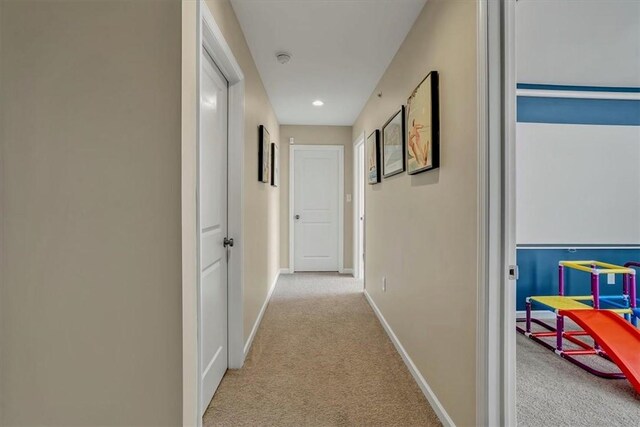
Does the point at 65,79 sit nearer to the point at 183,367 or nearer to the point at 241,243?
the point at 183,367

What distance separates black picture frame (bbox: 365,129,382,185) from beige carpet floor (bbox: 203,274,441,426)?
140 centimetres

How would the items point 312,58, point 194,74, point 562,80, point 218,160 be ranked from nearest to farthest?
point 194,74 → point 218,160 → point 312,58 → point 562,80

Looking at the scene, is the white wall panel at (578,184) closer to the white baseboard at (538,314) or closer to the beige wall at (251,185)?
the white baseboard at (538,314)

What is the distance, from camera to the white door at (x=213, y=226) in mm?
1682

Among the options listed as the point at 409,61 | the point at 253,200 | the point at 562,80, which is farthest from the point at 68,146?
the point at 562,80

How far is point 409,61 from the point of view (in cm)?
226

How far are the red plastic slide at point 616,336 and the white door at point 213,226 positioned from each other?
233cm

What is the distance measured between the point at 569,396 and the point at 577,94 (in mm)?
2808

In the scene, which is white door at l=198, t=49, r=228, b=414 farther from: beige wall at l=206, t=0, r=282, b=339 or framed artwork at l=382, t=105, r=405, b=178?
framed artwork at l=382, t=105, r=405, b=178

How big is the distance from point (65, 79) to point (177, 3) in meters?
0.44

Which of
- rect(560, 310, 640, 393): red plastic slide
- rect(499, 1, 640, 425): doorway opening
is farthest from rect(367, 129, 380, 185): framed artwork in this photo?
rect(560, 310, 640, 393): red plastic slide

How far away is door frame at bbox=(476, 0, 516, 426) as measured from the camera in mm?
1234

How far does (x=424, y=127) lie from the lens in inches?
73.0

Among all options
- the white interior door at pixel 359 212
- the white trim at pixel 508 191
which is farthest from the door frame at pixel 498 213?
the white interior door at pixel 359 212
